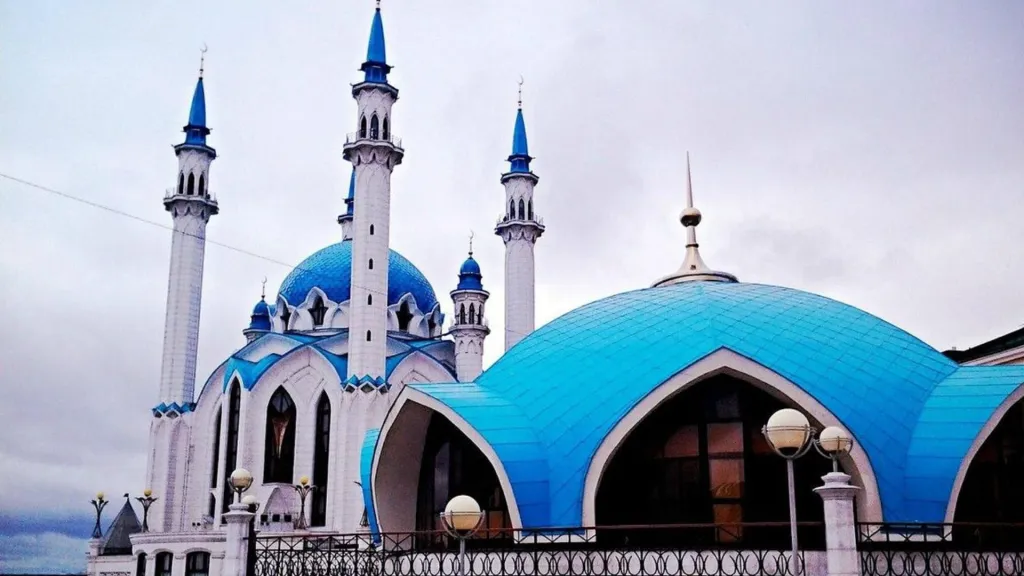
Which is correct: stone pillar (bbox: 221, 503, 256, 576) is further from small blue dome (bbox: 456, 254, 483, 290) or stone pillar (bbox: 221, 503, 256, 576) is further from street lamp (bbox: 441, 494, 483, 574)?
small blue dome (bbox: 456, 254, 483, 290)

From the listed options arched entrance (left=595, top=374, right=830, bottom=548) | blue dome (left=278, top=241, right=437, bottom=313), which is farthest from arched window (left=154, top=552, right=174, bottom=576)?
arched entrance (left=595, top=374, right=830, bottom=548)

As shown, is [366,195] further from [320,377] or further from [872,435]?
[872,435]

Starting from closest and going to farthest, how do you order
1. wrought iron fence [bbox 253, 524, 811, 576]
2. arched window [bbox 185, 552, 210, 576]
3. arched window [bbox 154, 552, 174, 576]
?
wrought iron fence [bbox 253, 524, 811, 576] → arched window [bbox 185, 552, 210, 576] → arched window [bbox 154, 552, 174, 576]

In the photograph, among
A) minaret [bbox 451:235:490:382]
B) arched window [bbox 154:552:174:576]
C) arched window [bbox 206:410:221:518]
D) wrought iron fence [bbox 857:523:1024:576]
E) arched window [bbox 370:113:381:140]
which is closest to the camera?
wrought iron fence [bbox 857:523:1024:576]

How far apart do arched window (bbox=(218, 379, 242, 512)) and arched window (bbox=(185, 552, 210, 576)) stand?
11.9 feet

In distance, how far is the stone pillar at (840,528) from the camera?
10.7 m

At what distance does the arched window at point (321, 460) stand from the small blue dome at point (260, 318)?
9.42 meters

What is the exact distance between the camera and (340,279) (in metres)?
42.5

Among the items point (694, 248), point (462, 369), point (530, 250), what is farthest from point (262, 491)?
point (694, 248)

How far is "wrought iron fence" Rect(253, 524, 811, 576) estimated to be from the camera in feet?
41.4

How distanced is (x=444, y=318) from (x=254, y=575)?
31.3m

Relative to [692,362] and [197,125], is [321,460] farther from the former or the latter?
[692,362]

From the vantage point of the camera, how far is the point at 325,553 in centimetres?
1414

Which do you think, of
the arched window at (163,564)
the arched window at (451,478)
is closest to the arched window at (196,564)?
the arched window at (163,564)
